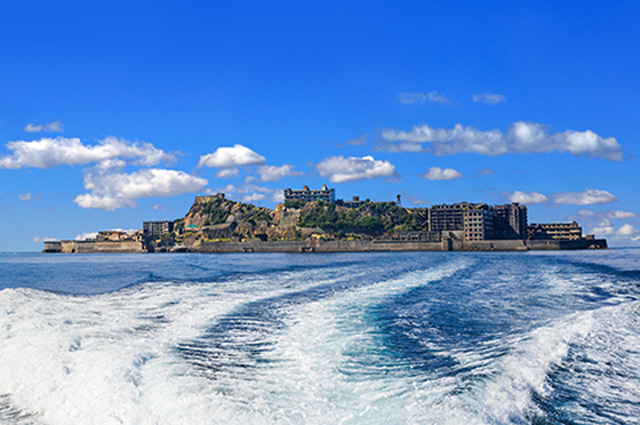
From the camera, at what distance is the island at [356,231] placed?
10031 centimetres

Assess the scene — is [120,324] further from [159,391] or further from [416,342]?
[416,342]

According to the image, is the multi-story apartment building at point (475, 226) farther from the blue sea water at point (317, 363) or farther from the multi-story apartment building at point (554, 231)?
the blue sea water at point (317, 363)

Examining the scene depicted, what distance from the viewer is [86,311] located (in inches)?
441

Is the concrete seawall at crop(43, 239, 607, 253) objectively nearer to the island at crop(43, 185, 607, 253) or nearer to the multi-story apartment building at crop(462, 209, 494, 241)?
the island at crop(43, 185, 607, 253)

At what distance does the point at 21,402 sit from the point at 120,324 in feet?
14.0

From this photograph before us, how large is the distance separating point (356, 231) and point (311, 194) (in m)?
43.5

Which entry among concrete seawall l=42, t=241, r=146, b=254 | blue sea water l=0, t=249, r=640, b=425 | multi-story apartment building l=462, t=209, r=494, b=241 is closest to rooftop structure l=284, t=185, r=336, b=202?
concrete seawall l=42, t=241, r=146, b=254

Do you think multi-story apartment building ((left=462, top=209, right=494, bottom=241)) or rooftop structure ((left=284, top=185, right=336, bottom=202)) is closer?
multi-story apartment building ((left=462, top=209, right=494, bottom=241))

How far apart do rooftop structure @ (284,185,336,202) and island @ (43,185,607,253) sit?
45.2 ft

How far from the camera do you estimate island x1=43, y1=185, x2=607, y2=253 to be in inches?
3949

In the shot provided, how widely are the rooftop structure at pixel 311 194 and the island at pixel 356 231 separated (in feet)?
45.2

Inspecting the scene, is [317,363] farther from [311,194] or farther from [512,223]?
[311,194]

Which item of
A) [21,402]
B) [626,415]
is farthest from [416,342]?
[21,402]

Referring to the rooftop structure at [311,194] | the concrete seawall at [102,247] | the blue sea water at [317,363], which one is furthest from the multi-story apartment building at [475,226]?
the blue sea water at [317,363]
